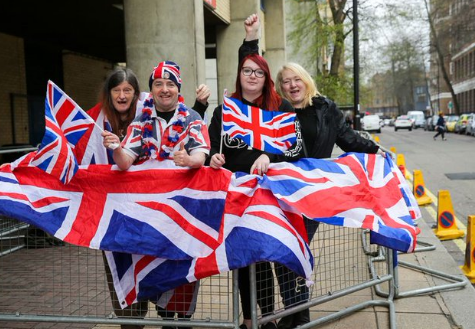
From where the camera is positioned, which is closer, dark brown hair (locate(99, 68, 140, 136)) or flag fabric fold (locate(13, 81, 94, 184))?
flag fabric fold (locate(13, 81, 94, 184))

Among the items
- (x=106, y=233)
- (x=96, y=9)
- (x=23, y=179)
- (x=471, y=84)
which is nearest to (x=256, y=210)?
(x=106, y=233)

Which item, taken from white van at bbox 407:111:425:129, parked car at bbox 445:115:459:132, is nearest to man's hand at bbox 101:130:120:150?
parked car at bbox 445:115:459:132

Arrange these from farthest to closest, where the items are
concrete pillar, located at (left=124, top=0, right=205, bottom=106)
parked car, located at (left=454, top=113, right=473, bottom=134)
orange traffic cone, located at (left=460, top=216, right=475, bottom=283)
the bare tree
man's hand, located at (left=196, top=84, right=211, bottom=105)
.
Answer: the bare tree → parked car, located at (left=454, top=113, right=473, bottom=134) → concrete pillar, located at (left=124, top=0, right=205, bottom=106) → orange traffic cone, located at (left=460, top=216, right=475, bottom=283) → man's hand, located at (left=196, top=84, right=211, bottom=105)

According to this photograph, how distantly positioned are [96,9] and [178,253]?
12964mm

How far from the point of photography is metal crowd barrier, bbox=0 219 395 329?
3719 millimetres

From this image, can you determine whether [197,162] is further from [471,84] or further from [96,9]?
[471,84]

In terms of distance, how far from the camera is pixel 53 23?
54.9 ft

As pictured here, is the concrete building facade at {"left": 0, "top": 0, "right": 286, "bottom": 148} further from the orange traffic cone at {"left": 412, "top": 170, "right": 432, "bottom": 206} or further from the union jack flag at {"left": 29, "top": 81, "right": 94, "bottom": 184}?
the union jack flag at {"left": 29, "top": 81, "right": 94, "bottom": 184}

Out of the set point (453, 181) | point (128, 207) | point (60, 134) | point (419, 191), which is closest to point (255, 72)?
point (128, 207)

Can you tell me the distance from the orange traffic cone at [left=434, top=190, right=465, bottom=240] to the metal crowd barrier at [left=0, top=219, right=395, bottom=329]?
2681 mm

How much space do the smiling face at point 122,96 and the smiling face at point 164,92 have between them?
0.84 ft

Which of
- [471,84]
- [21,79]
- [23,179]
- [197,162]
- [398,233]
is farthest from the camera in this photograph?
[471,84]

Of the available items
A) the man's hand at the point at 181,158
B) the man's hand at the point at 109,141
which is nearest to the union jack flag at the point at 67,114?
the man's hand at the point at 109,141

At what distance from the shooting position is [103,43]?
69.0ft
